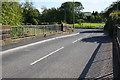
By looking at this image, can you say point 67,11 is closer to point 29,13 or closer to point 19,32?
point 29,13

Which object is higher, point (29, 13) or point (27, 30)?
point (29, 13)

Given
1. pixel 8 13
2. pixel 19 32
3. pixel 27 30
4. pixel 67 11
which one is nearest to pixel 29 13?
pixel 67 11

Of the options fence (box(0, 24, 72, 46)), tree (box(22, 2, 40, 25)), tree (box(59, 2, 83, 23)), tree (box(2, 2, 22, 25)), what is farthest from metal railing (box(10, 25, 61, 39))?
tree (box(59, 2, 83, 23))

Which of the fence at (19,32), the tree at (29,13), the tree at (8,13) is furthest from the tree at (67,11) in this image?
the fence at (19,32)

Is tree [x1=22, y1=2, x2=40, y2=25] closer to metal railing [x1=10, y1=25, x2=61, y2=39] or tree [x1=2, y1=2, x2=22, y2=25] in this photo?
tree [x1=2, y1=2, x2=22, y2=25]

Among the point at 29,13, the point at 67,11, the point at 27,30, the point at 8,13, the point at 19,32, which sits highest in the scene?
the point at 67,11

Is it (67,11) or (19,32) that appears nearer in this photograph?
(19,32)

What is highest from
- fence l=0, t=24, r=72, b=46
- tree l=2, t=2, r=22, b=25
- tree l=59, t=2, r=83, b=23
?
tree l=59, t=2, r=83, b=23

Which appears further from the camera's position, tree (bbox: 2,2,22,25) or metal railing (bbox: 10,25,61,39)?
tree (bbox: 2,2,22,25)

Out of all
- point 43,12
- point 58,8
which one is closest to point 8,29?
point 43,12

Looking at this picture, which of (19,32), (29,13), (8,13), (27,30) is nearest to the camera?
(19,32)

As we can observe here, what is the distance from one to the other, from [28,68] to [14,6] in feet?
80.5

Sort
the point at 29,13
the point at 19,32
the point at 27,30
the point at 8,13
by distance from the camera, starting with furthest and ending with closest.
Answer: the point at 29,13, the point at 8,13, the point at 27,30, the point at 19,32

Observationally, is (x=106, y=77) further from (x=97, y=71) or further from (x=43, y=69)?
(x=43, y=69)
